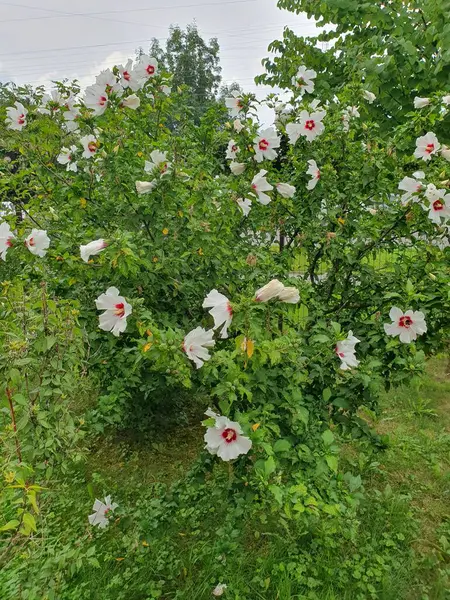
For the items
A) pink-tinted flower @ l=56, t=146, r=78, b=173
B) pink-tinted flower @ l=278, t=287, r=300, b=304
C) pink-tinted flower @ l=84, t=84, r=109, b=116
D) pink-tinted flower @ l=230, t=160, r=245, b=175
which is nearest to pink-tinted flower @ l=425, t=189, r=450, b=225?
pink-tinted flower @ l=278, t=287, r=300, b=304

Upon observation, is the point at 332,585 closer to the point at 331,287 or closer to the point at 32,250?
the point at 331,287

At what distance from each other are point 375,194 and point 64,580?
2046 mm

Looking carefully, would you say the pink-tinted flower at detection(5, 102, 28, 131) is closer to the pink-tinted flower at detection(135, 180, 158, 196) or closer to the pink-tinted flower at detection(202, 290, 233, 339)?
the pink-tinted flower at detection(135, 180, 158, 196)

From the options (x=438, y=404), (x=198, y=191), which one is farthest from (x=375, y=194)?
(x=438, y=404)

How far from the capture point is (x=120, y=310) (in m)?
1.22

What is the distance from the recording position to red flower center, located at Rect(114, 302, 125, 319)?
3.98ft

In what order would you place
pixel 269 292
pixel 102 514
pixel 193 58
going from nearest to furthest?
1. pixel 269 292
2. pixel 102 514
3. pixel 193 58

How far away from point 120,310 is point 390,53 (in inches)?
84.1

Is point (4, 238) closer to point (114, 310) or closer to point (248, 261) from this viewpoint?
point (114, 310)

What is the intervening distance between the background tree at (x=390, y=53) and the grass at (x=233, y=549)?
6.41 feet

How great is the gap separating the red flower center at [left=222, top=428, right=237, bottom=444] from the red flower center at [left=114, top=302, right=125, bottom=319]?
0.45 m

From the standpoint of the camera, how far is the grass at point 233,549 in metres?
1.59

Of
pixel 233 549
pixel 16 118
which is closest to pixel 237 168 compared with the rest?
pixel 16 118

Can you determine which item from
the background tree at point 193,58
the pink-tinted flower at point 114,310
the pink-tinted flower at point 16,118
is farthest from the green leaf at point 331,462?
the background tree at point 193,58
